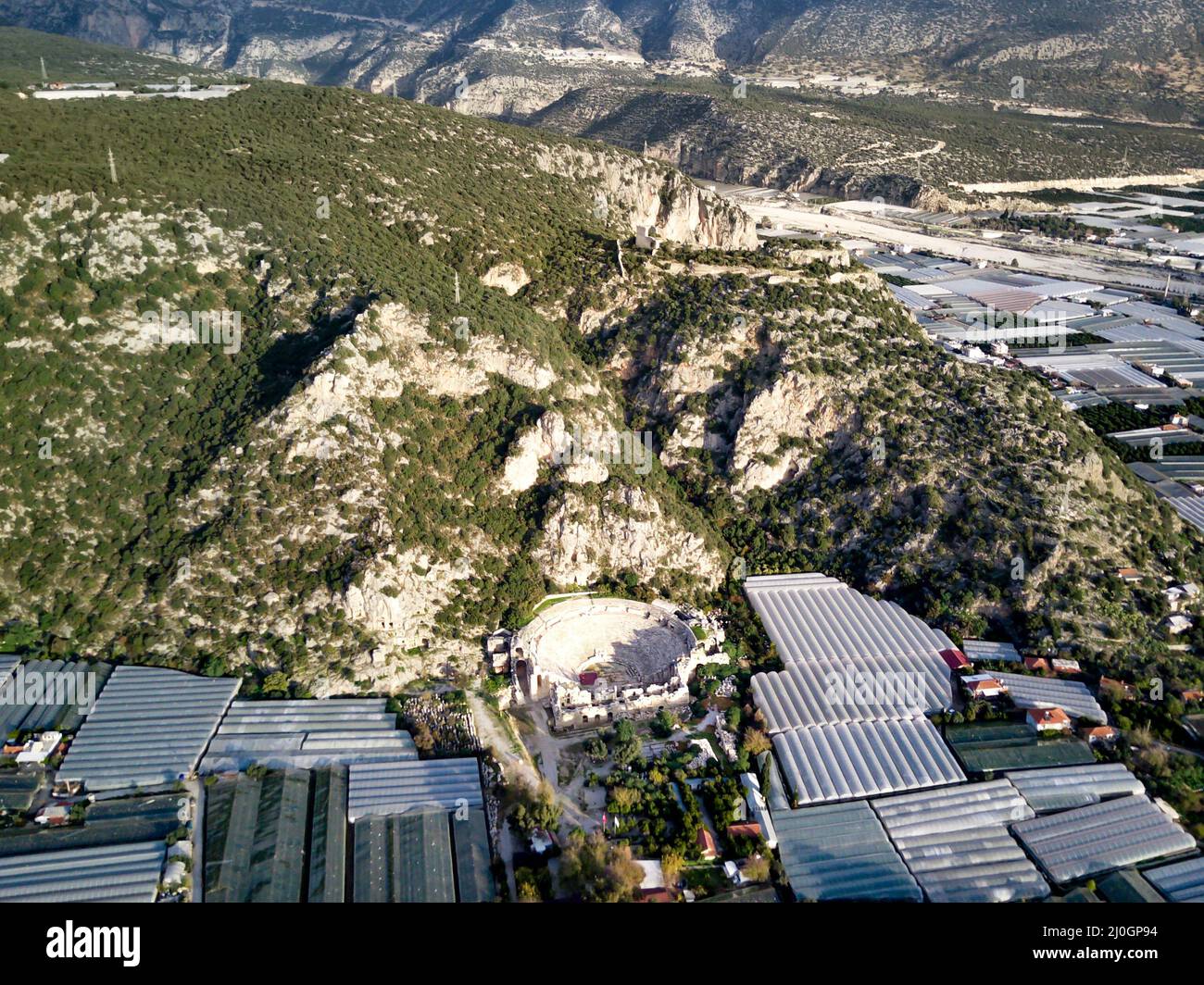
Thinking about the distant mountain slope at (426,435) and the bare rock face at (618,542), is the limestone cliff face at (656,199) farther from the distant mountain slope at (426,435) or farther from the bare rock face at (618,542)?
the bare rock face at (618,542)

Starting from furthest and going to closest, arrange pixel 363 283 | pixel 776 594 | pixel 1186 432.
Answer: pixel 1186 432, pixel 363 283, pixel 776 594

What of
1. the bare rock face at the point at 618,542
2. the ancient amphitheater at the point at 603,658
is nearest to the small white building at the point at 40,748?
the ancient amphitheater at the point at 603,658

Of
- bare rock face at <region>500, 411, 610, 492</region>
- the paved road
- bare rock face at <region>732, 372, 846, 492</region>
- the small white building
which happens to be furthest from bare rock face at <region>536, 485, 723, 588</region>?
the paved road

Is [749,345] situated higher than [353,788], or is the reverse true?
[749,345]

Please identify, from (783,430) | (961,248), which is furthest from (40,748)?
(961,248)

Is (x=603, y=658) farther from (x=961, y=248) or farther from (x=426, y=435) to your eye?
(x=961, y=248)

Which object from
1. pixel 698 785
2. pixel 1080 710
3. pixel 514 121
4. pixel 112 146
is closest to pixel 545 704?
pixel 698 785

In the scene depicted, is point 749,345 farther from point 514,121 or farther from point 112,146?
point 514,121
